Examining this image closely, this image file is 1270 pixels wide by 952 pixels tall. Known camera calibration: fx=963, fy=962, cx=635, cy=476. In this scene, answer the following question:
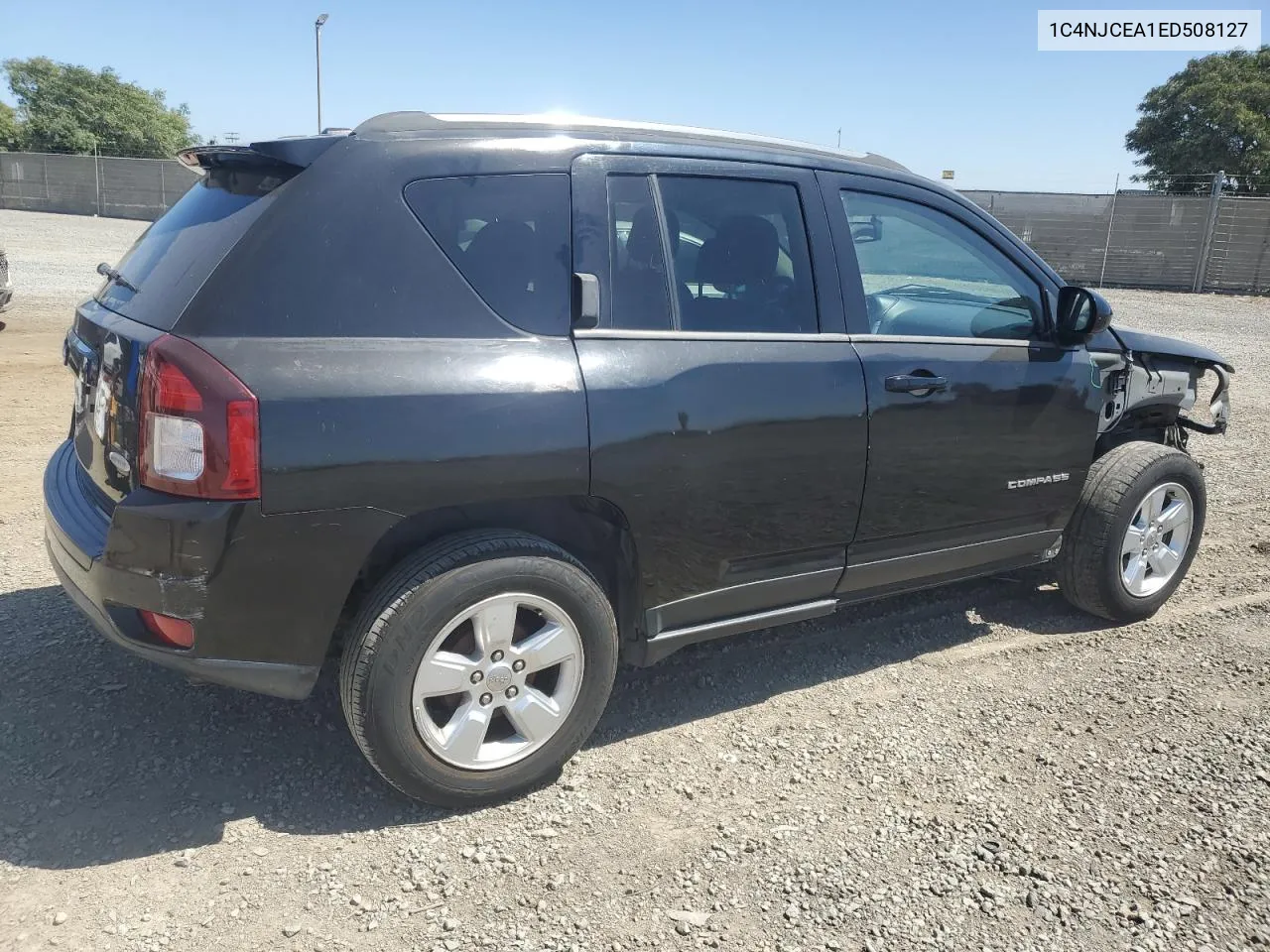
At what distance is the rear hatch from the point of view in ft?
8.28

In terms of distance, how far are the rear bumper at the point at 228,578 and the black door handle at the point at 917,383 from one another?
1819 mm

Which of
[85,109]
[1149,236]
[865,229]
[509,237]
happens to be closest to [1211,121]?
[1149,236]

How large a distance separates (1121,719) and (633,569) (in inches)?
76.7

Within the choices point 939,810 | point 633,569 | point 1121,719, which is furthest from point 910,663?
point 633,569

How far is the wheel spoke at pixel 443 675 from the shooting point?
2676 millimetres

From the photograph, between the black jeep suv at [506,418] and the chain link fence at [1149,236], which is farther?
the chain link fence at [1149,236]

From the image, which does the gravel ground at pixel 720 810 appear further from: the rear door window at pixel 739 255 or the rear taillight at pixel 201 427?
the rear door window at pixel 739 255

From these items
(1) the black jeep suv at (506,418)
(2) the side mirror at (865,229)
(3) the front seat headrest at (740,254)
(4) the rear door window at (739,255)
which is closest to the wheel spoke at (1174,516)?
(1) the black jeep suv at (506,418)

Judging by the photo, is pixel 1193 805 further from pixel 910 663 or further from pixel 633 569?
pixel 633 569

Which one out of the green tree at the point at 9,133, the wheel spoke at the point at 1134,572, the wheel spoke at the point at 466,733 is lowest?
the wheel spoke at the point at 466,733

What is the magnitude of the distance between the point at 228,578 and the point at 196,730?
3.37ft

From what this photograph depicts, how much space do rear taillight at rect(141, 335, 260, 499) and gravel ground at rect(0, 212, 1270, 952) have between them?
41.4 inches

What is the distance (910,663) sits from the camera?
13.0 ft

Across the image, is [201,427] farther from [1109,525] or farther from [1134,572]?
[1134,572]
